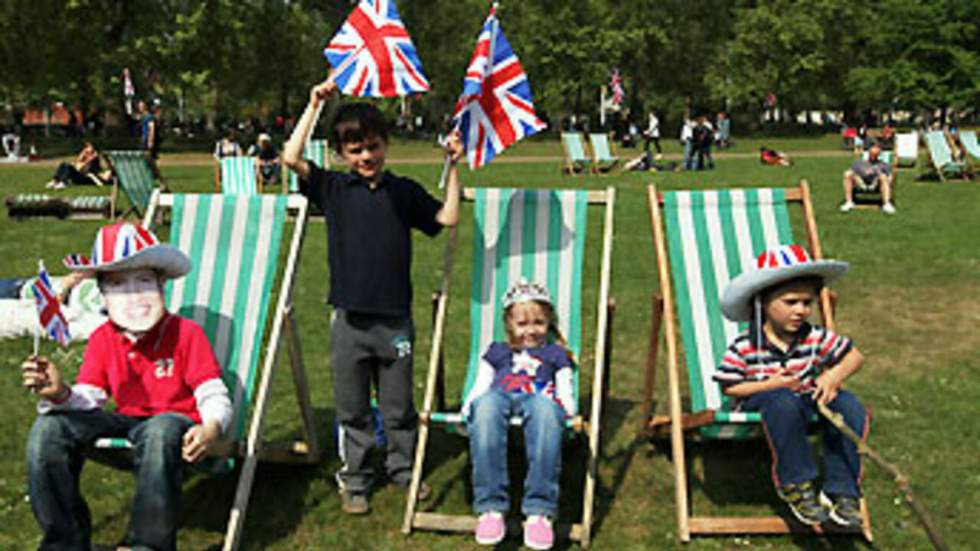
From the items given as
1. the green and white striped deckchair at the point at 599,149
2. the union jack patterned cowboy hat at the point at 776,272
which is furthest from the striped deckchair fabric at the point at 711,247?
the green and white striped deckchair at the point at 599,149

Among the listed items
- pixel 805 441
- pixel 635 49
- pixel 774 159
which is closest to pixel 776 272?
pixel 805 441

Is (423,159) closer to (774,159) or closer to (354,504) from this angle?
(774,159)

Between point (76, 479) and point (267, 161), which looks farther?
point (267, 161)

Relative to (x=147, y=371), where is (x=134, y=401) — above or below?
below

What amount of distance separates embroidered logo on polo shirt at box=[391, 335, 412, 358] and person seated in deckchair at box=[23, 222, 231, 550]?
2.68ft

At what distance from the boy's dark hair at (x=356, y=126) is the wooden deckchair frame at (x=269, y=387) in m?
0.50

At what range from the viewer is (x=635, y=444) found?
5.38 meters

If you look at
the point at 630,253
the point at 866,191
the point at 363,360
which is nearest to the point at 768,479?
the point at 363,360

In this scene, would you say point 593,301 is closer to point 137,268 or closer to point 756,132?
point 137,268

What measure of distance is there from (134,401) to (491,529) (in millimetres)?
1589

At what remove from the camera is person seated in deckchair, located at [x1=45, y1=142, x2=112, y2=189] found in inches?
805

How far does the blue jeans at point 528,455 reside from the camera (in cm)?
413

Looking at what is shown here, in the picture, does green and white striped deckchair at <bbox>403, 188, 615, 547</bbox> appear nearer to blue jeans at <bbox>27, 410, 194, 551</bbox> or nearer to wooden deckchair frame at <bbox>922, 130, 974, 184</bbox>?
blue jeans at <bbox>27, 410, 194, 551</bbox>

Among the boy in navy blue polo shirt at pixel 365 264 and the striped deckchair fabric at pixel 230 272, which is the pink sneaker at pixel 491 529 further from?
the striped deckchair fabric at pixel 230 272
